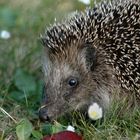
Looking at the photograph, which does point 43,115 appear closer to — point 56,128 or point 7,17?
point 56,128

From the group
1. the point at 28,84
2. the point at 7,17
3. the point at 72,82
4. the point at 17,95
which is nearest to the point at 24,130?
the point at 72,82

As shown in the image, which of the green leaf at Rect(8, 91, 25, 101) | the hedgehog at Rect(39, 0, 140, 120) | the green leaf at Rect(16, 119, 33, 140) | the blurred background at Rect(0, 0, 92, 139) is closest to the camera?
the green leaf at Rect(16, 119, 33, 140)

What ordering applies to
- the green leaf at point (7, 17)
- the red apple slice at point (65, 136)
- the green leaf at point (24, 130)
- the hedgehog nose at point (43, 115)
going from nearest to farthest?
the red apple slice at point (65, 136), the green leaf at point (24, 130), the hedgehog nose at point (43, 115), the green leaf at point (7, 17)

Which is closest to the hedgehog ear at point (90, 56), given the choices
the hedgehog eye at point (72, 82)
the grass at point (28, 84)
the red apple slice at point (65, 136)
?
the hedgehog eye at point (72, 82)

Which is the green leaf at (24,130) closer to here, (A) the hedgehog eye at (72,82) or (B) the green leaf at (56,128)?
(B) the green leaf at (56,128)

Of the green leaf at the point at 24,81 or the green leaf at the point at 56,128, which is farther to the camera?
the green leaf at the point at 24,81

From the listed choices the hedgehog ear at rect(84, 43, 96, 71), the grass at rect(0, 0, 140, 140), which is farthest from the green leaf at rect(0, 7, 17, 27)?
the hedgehog ear at rect(84, 43, 96, 71)

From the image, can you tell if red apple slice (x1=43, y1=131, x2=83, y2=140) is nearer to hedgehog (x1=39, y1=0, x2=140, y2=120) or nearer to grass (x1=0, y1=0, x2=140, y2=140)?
grass (x1=0, y1=0, x2=140, y2=140)
